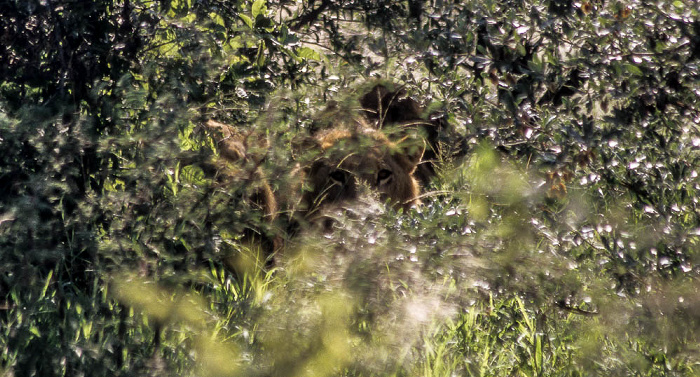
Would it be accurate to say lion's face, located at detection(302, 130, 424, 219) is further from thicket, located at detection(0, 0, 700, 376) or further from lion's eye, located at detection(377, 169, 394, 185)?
thicket, located at detection(0, 0, 700, 376)

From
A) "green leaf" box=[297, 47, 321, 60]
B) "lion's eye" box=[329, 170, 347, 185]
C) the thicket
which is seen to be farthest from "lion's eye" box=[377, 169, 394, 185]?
the thicket

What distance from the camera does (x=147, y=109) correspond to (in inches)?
139

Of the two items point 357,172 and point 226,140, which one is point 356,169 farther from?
point 226,140

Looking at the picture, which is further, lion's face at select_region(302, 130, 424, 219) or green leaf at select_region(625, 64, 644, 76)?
lion's face at select_region(302, 130, 424, 219)

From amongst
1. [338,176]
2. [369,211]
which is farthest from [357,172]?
[369,211]

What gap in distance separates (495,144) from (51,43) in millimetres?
2138

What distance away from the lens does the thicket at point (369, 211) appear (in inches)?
100.0

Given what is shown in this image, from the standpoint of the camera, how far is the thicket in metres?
2.54

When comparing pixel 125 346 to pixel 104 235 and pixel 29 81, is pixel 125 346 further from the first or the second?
pixel 29 81

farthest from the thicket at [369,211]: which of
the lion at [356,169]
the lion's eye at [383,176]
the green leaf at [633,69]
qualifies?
the lion's eye at [383,176]

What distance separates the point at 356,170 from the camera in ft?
15.0

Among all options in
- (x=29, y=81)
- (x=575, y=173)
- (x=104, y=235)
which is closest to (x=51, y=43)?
(x=29, y=81)

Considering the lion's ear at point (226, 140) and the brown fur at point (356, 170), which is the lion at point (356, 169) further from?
the lion's ear at point (226, 140)

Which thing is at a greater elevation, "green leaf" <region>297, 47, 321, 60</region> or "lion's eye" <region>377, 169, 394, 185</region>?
"green leaf" <region>297, 47, 321, 60</region>
